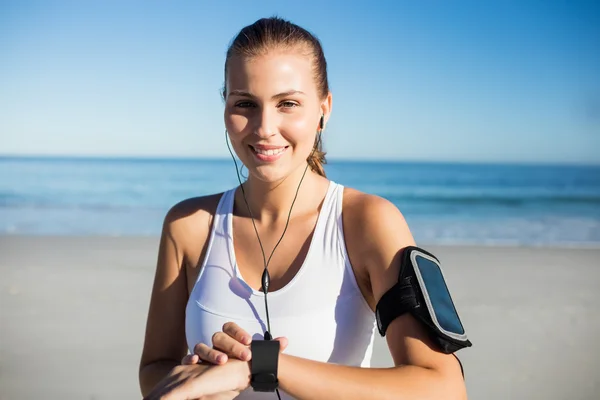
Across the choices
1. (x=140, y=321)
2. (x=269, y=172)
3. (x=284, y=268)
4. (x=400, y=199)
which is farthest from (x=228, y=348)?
(x=400, y=199)

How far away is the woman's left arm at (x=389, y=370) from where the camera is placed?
161 centimetres

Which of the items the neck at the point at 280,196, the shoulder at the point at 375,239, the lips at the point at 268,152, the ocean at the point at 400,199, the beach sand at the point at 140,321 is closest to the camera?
the shoulder at the point at 375,239

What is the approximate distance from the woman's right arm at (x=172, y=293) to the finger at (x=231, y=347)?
0.50 meters

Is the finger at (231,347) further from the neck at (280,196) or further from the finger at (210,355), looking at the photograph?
the neck at (280,196)

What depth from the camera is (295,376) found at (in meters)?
1.61

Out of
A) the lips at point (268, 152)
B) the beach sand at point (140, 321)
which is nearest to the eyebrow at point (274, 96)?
the lips at point (268, 152)

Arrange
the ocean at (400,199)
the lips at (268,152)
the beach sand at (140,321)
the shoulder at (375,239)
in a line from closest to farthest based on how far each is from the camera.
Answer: the shoulder at (375,239)
the lips at (268,152)
the beach sand at (140,321)
the ocean at (400,199)

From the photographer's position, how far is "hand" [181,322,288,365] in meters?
1.62

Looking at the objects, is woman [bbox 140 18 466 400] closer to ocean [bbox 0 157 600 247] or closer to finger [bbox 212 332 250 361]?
finger [bbox 212 332 250 361]

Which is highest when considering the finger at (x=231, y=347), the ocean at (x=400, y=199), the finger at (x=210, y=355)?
the finger at (x=231, y=347)

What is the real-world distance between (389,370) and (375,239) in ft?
1.19

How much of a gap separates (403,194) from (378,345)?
2219cm

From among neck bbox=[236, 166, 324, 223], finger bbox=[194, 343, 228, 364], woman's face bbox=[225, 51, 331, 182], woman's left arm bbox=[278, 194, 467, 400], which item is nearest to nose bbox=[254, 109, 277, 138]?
woman's face bbox=[225, 51, 331, 182]

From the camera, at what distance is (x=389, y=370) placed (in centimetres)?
164
